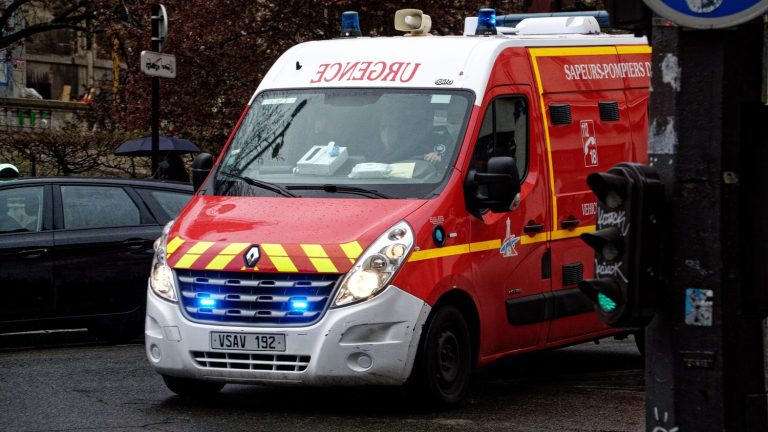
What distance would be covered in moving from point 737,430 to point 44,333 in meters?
9.55

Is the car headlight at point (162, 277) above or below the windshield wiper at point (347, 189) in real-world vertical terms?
below

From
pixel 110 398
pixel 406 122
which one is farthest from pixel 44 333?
pixel 406 122

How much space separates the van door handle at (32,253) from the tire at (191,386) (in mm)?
3070

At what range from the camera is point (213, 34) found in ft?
68.1

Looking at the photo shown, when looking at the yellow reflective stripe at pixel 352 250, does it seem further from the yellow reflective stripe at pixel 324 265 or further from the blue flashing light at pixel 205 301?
the blue flashing light at pixel 205 301

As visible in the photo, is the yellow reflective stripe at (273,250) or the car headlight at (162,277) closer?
the yellow reflective stripe at (273,250)

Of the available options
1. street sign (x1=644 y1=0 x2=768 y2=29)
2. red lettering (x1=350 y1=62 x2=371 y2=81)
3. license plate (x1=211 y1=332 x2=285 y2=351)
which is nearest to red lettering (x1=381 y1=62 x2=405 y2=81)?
red lettering (x1=350 y1=62 x2=371 y2=81)

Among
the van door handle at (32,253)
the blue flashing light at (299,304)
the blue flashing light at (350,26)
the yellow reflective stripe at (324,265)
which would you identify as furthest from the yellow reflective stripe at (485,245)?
the van door handle at (32,253)

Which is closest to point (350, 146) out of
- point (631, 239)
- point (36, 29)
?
point (631, 239)

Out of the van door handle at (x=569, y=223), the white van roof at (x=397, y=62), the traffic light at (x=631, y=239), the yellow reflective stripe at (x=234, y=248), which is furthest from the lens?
the van door handle at (x=569, y=223)

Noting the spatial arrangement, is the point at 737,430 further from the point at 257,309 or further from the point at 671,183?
the point at 257,309

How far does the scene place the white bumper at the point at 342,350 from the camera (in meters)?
8.52

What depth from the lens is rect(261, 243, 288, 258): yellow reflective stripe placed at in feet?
28.4

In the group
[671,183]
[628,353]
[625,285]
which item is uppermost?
[671,183]
